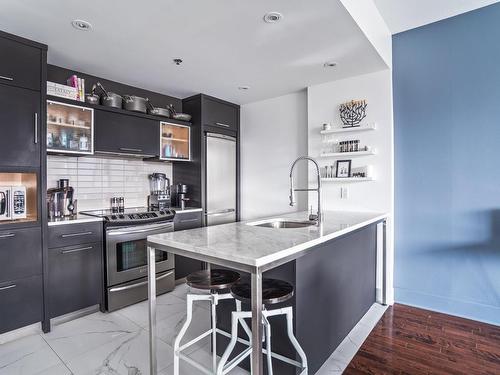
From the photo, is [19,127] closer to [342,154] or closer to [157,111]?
[157,111]

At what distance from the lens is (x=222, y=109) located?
4.16 meters

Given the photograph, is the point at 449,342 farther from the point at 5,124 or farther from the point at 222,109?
the point at 5,124

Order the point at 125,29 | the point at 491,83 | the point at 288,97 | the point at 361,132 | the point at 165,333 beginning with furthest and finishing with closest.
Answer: the point at 288,97 < the point at 361,132 < the point at 491,83 < the point at 165,333 < the point at 125,29

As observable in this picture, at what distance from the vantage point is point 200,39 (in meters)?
2.41

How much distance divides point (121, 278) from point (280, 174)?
2314mm

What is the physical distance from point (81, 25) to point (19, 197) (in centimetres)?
152

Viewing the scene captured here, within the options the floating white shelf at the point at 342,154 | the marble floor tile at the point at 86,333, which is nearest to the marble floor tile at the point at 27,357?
the marble floor tile at the point at 86,333

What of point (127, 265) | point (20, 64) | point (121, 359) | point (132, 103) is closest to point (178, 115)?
point (132, 103)

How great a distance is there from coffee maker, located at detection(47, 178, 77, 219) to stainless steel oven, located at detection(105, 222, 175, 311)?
0.55 m

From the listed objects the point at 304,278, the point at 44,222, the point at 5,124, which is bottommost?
the point at 304,278

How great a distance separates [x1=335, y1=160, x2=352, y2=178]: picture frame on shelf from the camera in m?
3.21

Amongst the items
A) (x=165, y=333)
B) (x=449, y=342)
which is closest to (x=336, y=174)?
(x=449, y=342)

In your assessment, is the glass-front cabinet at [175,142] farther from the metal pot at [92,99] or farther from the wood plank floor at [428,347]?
the wood plank floor at [428,347]

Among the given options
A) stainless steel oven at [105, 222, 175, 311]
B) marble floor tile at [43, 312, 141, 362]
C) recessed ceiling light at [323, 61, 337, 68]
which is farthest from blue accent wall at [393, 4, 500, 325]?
marble floor tile at [43, 312, 141, 362]
